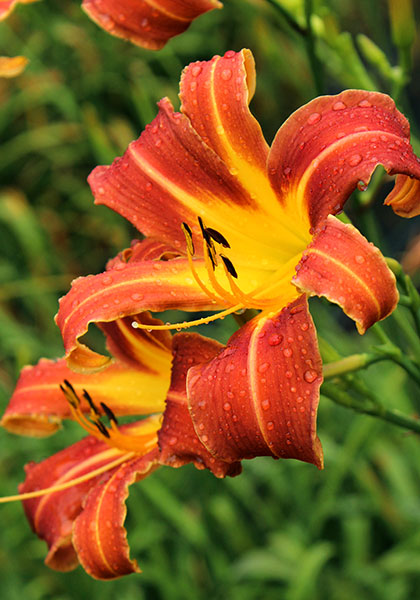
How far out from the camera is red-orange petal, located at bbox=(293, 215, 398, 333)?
778mm

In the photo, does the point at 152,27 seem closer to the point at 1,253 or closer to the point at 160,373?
the point at 160,373

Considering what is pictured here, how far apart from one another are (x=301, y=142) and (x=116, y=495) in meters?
0.51

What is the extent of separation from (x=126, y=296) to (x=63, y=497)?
351mm

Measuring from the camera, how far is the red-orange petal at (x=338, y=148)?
82cm

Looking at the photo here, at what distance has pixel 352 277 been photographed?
31.0 inches

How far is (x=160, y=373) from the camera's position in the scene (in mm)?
1195

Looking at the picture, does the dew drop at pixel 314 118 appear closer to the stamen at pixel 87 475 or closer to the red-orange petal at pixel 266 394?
the red-orange petal at pixel 266 394

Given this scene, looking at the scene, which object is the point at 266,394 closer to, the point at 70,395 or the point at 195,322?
the point at 195,322

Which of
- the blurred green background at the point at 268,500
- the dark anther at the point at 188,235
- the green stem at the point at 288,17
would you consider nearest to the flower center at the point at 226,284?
the dark anther at the point at 188,235

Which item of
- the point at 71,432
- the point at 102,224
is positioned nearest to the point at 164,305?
the point at 71,432

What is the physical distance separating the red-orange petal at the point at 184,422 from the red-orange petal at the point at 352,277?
0.65ft

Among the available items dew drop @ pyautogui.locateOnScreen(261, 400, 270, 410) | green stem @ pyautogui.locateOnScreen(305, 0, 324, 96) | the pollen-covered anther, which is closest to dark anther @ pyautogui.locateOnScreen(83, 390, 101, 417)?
the pollen-covered anther

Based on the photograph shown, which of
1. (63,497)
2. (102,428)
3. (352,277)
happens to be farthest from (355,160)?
(63,497)

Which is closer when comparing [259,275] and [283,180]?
[283,180]
